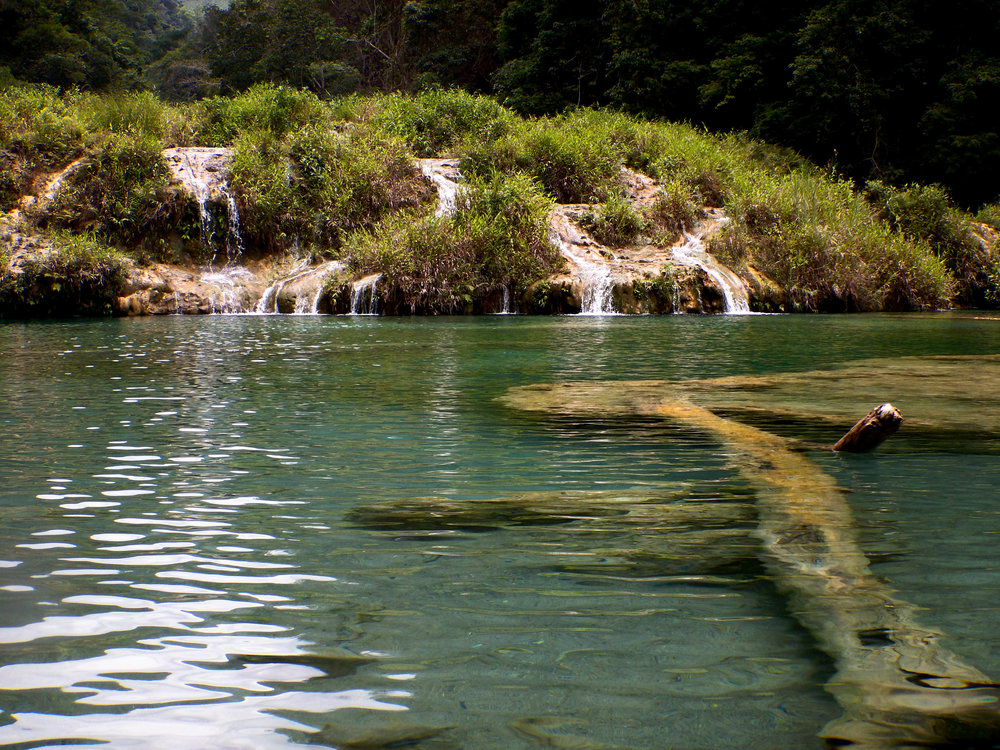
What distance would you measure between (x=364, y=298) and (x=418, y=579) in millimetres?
17650

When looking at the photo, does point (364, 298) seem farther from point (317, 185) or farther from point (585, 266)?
point (585, 266)

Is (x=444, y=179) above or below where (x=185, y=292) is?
above

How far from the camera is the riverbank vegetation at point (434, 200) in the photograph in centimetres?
2088

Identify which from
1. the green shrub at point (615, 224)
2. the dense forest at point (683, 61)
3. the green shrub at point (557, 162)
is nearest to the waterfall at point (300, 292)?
the green shrub at point (557, 162)

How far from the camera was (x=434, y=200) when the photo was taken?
A: 23.3m

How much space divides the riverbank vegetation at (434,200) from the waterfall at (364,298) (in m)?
0.50

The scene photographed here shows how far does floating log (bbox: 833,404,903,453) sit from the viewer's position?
422cm

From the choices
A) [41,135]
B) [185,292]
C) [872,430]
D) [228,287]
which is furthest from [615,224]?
[872,430]

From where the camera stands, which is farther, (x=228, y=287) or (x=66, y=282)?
(x=228, y=287)

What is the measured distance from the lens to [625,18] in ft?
114

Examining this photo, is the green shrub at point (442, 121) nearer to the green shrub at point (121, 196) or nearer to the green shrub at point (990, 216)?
the green shrub at point (121, 196)

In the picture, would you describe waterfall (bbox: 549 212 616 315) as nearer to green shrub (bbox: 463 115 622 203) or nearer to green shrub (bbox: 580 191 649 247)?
green shrub (bbox: 580 191 649 247)

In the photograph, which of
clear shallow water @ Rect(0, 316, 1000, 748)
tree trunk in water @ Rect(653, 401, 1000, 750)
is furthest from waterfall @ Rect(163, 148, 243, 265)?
tree trunk in water @ Rect(653, 401, 1000, 750)

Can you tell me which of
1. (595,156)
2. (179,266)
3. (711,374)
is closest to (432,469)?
(711,374)
